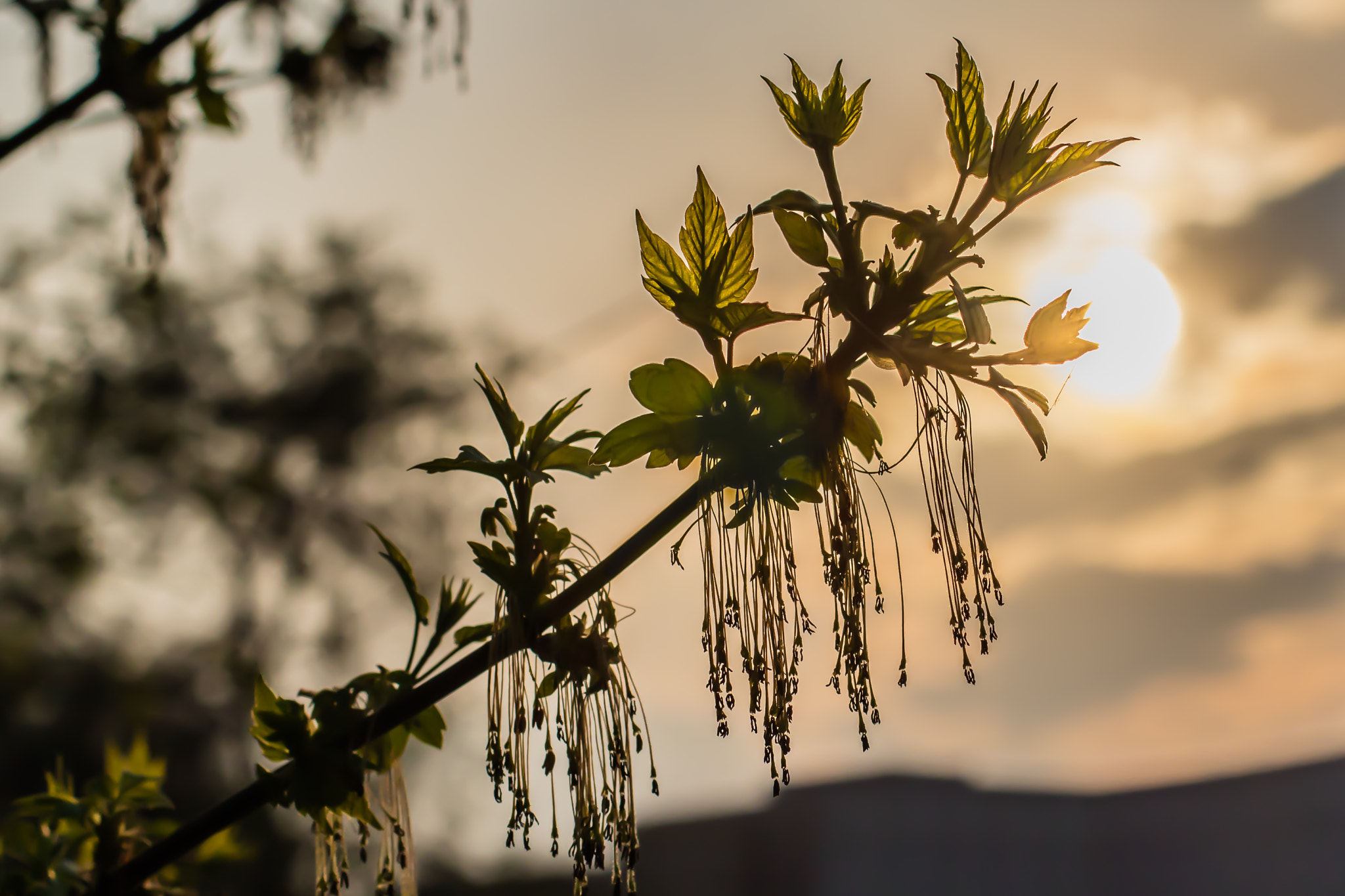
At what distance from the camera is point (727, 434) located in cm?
74

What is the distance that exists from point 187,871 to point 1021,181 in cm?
143

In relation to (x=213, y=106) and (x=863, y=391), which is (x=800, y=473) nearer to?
(x=863, y=391)

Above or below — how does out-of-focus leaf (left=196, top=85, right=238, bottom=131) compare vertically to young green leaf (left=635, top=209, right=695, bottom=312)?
above

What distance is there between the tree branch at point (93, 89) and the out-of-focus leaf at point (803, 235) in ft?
2.81

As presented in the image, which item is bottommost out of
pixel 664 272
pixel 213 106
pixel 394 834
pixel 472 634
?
pixel 394 834

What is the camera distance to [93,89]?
1.24m

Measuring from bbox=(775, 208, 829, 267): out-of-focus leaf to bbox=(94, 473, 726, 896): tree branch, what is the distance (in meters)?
0.18

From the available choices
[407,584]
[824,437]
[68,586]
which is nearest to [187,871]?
[407,584]

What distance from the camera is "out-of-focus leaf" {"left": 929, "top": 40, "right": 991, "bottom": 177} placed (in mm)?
729

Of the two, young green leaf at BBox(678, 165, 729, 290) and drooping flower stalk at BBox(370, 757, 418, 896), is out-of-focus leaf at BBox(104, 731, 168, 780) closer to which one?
drooping flower stalk at BBox(370, 757, 418, 896)

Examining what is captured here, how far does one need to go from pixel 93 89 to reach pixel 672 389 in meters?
0.98

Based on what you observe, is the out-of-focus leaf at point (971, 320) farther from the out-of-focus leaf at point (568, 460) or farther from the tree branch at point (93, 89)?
the tree branch at point (93, 89)

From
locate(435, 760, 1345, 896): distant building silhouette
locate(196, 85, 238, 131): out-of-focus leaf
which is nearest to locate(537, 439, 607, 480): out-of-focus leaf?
locate(196, 85, 238, 131): out-of-focus leaf

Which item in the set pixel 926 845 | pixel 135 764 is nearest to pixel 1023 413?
pixel 135 764
